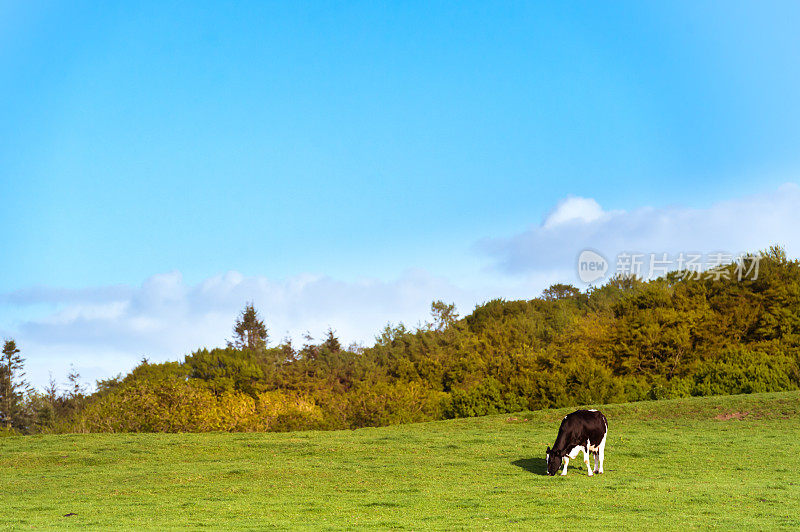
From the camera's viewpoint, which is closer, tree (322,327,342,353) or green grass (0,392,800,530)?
green grass (0,392,800,530)

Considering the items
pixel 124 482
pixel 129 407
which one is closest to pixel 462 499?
pixel 124 482

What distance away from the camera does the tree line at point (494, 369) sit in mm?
32906

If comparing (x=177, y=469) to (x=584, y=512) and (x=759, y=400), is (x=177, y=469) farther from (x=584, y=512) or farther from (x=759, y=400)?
(x=759, y=400)

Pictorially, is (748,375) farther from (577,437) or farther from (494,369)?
(577,437)

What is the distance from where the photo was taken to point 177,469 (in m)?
18.1

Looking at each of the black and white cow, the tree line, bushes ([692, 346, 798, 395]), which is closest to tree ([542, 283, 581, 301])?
the tree line

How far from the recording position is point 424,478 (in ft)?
51.3

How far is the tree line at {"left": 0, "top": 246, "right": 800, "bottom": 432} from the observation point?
32906 mm

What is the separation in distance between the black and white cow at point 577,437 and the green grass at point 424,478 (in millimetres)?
403

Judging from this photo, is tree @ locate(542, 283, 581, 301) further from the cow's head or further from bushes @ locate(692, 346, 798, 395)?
the cow's head

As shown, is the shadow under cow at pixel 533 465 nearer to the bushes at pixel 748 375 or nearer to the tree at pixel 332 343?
the bushes at pixel 748 375

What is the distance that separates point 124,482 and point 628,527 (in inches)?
447

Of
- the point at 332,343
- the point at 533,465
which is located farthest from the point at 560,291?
the point at 533,465

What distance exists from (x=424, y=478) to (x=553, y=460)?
2.79m
